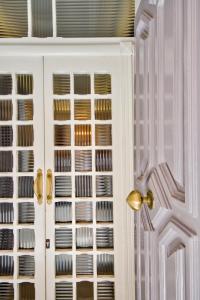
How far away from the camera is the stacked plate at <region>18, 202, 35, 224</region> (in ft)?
7.41

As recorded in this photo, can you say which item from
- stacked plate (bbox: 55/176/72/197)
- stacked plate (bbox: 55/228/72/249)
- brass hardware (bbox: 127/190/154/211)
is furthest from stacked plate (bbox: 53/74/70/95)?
brass hardware (bbox: 127/190/154/211)

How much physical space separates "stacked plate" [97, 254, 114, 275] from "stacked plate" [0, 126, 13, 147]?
3.26ft

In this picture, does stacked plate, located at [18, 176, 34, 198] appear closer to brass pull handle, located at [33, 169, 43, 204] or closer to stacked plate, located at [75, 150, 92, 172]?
brass pull handle, located at [33, 169, 43, 204]

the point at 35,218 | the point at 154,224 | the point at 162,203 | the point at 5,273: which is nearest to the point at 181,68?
the point at 162,203

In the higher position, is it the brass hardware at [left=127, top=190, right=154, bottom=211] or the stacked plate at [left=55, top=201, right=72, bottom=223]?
the brass hardware at [left=127, top=190, right=154, bottom=211]

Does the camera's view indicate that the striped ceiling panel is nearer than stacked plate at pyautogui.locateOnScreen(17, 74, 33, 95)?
Yes

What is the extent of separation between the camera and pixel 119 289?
2.24 m

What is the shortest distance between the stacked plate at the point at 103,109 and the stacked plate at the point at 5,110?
0.58m

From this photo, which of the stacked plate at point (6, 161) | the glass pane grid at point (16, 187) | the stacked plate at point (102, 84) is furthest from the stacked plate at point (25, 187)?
the stacked plate at point (102, 84)

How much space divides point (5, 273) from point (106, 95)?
138 centimetres

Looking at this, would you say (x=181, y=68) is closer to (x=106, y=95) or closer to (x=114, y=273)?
(x=106, y=95)

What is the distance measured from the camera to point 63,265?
2.28 meters

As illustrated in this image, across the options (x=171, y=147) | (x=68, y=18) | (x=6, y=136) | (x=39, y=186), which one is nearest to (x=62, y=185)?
(x=39, y=186)

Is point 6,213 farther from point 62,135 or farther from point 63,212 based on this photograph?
point 62,135
